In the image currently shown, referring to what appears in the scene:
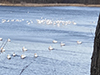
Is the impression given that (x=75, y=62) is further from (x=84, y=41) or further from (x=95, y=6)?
(x=95, y=6)

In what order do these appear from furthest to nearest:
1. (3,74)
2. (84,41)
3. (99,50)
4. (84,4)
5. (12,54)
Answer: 1. (84,4)
2. (84,41)
3. (12,54)
4. (3,74)
5. (99,50)

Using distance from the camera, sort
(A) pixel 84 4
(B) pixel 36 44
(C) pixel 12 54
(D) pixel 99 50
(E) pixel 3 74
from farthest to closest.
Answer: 1. (A) pixel 84 4
2. (B) pixel 36 44
3. (C) pixel 12 54
4. (E) pixel 3 74
5. (D) pixel 99 50

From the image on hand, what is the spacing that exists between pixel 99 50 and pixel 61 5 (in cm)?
10056

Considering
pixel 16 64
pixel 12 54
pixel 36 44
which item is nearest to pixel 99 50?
pixel 16 64

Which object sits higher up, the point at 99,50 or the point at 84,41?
the point at 99,50

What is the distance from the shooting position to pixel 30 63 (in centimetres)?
1222

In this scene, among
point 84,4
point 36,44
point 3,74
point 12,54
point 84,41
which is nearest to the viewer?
point 3,74

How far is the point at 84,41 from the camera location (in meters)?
18.0

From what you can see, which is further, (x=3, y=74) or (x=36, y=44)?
(x=36, y=44)

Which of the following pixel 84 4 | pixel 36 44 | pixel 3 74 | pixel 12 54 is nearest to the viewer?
pixel 3 74

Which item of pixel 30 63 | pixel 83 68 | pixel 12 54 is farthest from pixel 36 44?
pixel 83 68

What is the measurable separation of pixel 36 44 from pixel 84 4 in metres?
83.2

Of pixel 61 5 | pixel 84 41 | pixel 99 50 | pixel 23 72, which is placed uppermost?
pixel 99 50

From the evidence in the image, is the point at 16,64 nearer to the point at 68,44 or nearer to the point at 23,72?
the point at 23,72
